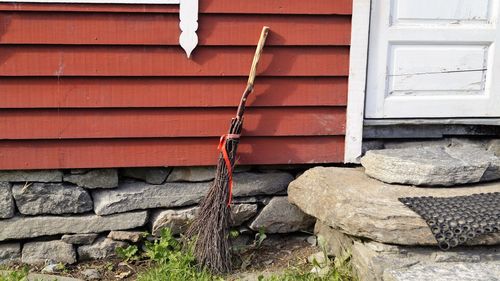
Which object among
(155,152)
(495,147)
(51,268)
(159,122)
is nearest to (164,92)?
(159,122)

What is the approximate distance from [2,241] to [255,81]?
1809mm

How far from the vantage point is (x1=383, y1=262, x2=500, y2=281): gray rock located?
2.54 meters

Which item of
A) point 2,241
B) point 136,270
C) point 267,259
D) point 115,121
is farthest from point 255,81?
point 2,241

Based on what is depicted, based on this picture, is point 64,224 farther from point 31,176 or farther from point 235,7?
point 235,7

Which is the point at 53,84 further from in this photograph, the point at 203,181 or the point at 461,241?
the point at 461,241

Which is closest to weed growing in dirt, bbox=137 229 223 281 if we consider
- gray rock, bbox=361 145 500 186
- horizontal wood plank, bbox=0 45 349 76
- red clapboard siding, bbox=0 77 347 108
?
red clapboard siding, bbox=0 77 347 108

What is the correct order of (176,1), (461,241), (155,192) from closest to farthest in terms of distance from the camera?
(461,241)
(176,1)
(155,192)

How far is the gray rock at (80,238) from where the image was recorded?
11.3 ft

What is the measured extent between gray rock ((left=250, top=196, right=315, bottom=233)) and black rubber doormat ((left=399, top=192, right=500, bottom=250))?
0.90 m

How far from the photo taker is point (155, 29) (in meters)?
3.31

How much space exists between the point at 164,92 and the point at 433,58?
1.69 m

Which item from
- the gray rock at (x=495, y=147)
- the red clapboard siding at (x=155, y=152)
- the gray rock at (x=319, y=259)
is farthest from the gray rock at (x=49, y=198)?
the gray rock at (x=495, y=147)

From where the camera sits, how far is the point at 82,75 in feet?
10.8

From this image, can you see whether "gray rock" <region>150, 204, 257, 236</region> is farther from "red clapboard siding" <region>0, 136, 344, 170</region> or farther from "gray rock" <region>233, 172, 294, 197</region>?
"red clapboard siding" <region>0, 136, 344, 170</region>
